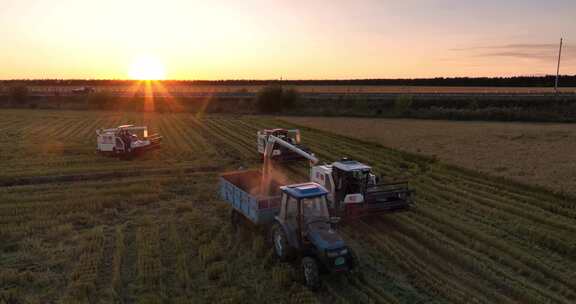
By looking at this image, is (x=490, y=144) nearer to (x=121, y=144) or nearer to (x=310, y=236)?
(x=310, y=236)

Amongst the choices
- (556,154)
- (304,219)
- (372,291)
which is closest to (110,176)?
(304,219)

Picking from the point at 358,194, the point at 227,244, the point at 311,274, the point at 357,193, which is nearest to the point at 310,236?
the point at 311,274

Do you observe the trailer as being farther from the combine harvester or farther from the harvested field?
the harvested field

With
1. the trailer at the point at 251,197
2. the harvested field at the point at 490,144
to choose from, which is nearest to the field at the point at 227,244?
the trailer at the point at 251,197

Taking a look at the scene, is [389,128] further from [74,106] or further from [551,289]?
[74,106]

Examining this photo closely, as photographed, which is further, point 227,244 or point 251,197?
point 227,244

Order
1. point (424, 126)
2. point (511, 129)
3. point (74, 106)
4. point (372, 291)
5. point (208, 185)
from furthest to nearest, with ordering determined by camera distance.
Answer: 1. point (74, 106)
2. point (424, 126)
3. point (511, 129)
4. point (208, 185)
5. point (372, 291)

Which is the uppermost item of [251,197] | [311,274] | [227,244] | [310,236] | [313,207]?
[313,207]
